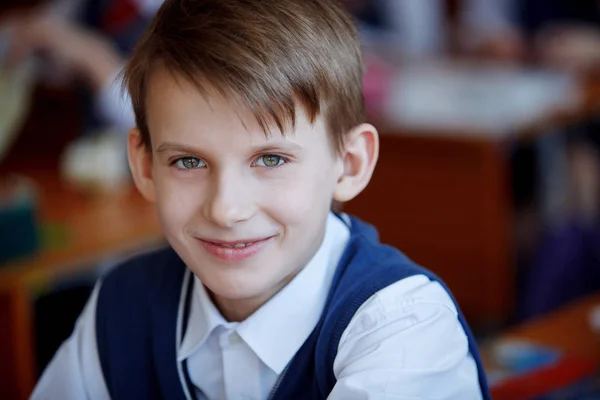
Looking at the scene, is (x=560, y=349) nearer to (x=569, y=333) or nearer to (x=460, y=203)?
(x=569, y=333)

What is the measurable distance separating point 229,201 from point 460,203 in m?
2.00

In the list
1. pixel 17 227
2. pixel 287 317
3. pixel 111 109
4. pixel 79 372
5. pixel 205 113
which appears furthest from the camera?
pixel 111 109

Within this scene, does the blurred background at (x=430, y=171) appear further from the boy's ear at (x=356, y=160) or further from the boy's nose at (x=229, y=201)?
the boy's nose at (x=229, y=201)

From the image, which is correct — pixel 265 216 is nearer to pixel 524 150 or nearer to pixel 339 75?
pixel 339 75

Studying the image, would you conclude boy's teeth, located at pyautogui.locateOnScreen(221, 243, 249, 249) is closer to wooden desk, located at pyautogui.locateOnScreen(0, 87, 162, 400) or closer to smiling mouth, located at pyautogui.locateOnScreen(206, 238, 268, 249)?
smiling mouth, located at pyautogui.locateOnScreen(206, 238, 268, 249)

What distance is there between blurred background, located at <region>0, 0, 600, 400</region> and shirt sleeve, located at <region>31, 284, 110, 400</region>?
0.56 metres

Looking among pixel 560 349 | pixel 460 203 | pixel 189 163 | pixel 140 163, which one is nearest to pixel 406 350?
pixel 189 163

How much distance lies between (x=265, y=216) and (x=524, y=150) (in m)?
2.89

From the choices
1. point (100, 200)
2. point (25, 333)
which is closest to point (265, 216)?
point (25, 333)

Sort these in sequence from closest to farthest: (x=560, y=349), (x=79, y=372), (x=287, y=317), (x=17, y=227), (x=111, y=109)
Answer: (x=287, y=317), (x=79, y=372), (x=560, y=349), (x=17, y=227), (x=111, y=109)

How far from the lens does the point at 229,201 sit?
1027mm

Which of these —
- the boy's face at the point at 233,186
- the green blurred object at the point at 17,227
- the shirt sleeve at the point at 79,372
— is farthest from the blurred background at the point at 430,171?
the shirt sleeve at the point at 79,372

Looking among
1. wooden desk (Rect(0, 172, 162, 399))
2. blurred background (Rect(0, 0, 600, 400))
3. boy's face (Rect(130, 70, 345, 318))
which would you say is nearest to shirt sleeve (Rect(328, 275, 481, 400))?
boy's face (Rect(130, 70, 345, 318))

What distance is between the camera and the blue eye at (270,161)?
1.05m
